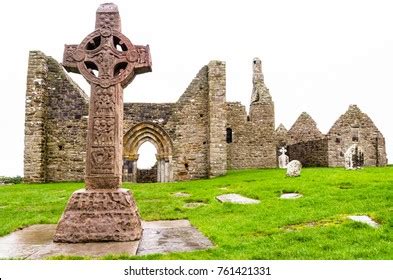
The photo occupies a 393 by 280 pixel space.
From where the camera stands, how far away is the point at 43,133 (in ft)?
70.0

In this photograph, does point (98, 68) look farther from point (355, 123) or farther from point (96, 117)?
point (355, 123)

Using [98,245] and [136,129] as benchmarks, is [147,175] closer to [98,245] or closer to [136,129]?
[136,129]

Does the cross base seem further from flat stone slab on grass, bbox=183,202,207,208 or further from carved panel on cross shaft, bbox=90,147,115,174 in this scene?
flat stone slab on grass, bbox=183,202,207,208

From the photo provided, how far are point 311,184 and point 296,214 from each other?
4.61 metres

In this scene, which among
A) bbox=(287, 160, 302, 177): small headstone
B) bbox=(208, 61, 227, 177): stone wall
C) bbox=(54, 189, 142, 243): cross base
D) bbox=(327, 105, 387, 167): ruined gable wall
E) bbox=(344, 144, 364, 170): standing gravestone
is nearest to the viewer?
bbox=(54, 189, 142, 243): cross base

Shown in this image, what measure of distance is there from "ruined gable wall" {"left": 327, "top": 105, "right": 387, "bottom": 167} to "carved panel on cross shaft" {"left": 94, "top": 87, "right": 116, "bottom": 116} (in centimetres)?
2108

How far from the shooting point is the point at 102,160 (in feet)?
21.8

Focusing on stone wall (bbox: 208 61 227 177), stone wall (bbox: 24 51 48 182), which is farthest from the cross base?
stone wall (bbox: 24 51 48 182)

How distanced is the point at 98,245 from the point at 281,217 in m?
3.57

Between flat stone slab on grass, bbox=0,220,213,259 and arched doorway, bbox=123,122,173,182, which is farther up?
arched doorway, bbox=123,122,173,182

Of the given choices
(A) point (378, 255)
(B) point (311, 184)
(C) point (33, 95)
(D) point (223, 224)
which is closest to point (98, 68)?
(D) point (223, 224)

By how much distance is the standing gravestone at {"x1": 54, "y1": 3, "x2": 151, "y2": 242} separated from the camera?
20.2ft

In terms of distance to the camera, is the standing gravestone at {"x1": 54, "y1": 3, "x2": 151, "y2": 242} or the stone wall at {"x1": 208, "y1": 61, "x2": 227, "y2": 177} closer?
the standing gravestone at {"x1": 54, "y1": 3, "x2": 151, "y2": 242}

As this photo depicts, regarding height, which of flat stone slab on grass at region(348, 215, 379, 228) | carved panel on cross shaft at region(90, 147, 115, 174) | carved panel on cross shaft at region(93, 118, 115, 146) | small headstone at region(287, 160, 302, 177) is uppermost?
carved panel on cross shaft at region(93, 118, 115, 146)
